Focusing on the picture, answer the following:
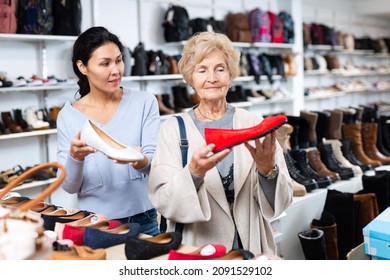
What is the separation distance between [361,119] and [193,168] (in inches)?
129

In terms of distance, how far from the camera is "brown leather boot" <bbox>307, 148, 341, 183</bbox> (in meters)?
3.67

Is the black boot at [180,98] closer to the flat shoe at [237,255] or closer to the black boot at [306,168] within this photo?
the black boot at [306,168]

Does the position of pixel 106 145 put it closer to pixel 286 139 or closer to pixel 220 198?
pixel 220 198

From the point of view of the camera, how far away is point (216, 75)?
1.71m

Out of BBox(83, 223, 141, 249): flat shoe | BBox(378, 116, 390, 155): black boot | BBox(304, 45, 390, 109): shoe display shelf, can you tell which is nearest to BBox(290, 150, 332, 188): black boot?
BBox(378, 116, 390, 155): black boot

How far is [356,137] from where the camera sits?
4.29 metres

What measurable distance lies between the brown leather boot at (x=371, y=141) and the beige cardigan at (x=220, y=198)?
2.88m

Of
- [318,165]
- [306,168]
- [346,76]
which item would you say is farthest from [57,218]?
[346,76]

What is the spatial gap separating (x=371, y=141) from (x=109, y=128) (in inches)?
119

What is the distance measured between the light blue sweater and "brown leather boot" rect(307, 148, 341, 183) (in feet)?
6.66

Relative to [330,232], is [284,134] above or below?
above

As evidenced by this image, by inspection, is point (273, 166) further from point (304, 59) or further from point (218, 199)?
point (304, 59)

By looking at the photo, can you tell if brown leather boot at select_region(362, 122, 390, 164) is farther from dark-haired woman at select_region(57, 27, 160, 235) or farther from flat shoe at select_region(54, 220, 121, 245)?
flat shoe at select_region(54, 220, 121, 245)

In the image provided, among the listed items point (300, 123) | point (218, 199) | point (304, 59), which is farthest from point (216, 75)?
point (304, 59)
